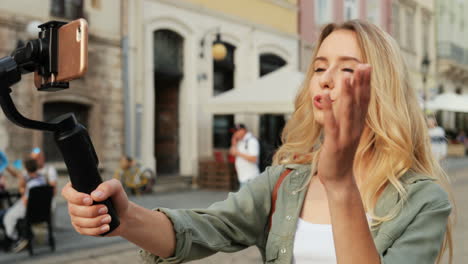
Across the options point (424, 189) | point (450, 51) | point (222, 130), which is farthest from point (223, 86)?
point (450, 51)

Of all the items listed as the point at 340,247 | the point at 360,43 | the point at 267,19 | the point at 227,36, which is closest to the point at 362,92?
the point at 340,247

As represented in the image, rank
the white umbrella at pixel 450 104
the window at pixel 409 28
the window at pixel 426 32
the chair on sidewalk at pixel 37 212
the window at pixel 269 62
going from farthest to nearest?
the window at pixel 426 32
the window at pixel 409 28
the white umbrella at pixel 450 104
the window at pixel 269 62
the chair on sidewalk at pixel 37 212

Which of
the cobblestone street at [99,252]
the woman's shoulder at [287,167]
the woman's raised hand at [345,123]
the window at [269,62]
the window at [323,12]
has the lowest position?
the cobblestone street at [99,252]

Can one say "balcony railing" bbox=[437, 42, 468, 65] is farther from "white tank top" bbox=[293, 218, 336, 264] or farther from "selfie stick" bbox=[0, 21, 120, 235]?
"selfie stick" bbox=[0, 21, 120, 235]

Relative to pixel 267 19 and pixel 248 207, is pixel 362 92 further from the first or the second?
pixel 267 19

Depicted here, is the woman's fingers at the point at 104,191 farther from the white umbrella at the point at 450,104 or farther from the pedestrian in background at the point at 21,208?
the white umbrella at the point at 450,104

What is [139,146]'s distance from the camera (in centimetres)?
1168

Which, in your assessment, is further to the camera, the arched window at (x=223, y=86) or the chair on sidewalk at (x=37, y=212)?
the arched window at (x=223, y=86)

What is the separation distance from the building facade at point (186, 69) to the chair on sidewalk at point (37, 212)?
5.25m

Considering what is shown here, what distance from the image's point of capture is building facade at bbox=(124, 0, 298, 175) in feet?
38.7

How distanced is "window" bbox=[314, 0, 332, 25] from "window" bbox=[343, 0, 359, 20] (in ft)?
6.00

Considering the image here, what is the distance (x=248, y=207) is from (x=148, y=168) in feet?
32.5

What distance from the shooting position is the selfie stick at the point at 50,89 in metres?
0.87

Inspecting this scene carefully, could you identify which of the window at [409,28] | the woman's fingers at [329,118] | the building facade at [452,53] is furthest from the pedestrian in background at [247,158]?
the building facade at [452,53]
